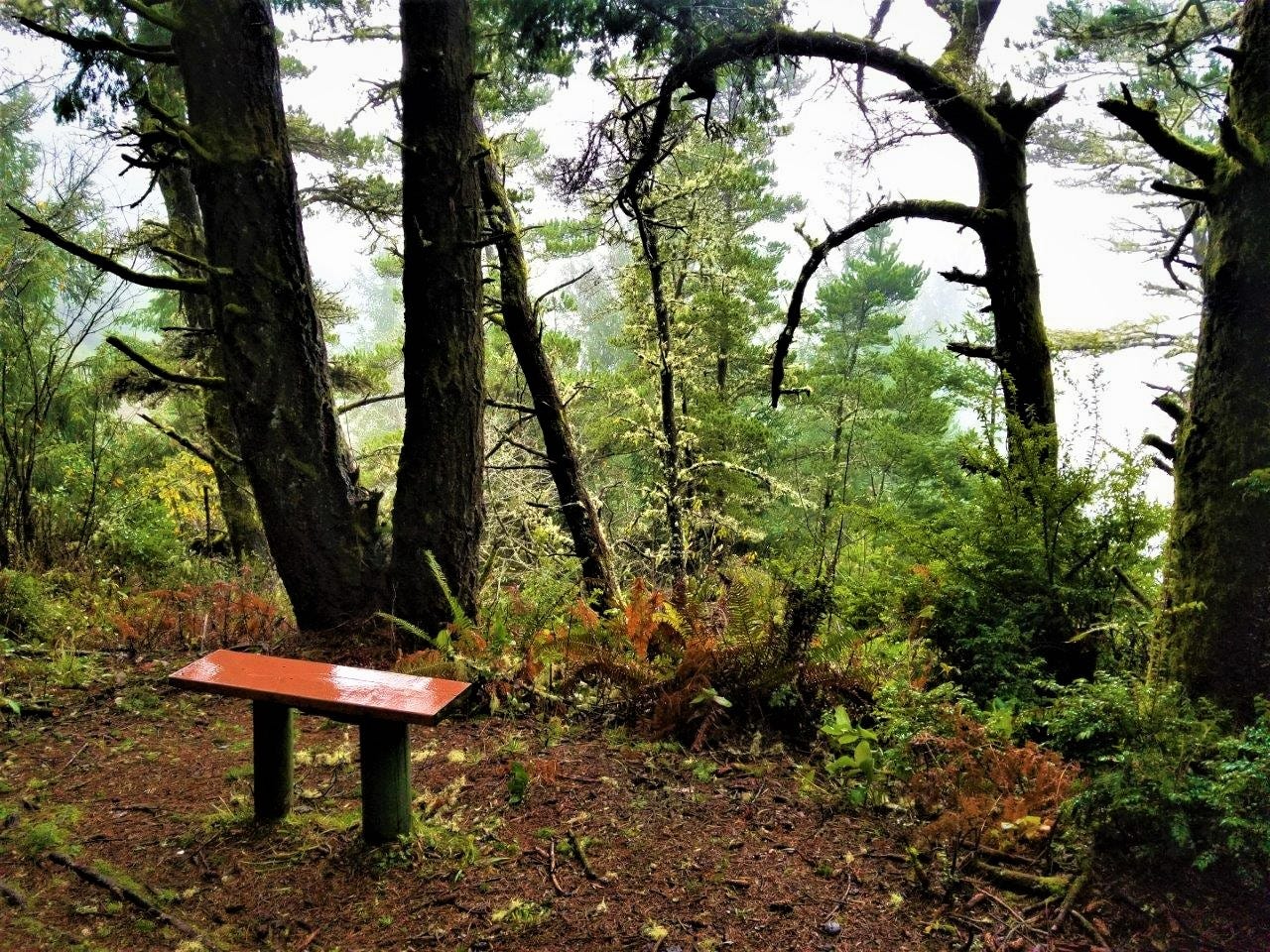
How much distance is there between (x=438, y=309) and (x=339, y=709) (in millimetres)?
3112

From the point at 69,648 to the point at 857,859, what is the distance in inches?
199

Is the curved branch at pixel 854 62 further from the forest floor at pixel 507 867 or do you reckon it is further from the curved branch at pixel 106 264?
the forest floor at pixel 507 867

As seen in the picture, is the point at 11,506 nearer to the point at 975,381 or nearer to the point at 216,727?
the point at 216,727

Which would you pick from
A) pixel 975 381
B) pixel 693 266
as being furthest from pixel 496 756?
pixel 693 266

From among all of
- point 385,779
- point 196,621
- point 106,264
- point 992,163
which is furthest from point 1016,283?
point 196,621

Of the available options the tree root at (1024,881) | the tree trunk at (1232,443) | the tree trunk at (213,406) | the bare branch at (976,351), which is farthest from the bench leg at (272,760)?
the tree trunk at (213,406)

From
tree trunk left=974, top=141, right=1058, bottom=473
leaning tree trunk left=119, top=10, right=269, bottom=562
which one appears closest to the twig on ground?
tree trunk left=974, top=141, right=1058, bottom=473

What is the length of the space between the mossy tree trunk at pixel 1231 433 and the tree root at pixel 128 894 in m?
3.92

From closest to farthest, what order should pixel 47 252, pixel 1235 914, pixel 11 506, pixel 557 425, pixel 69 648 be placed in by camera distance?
pixel 1235 914 → pixel 69 648 → pixel 11 506 → pixel 557 425 → pixel 47 252

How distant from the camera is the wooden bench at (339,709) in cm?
247

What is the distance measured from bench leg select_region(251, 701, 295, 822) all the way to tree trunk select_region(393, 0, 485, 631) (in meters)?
1.98

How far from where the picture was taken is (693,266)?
11.8 meters

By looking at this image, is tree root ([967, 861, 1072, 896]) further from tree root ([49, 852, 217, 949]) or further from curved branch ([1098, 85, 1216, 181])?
curved branch ([1098, 85, 1216, 181])

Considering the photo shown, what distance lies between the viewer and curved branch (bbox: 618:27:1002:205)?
5.07 metres
